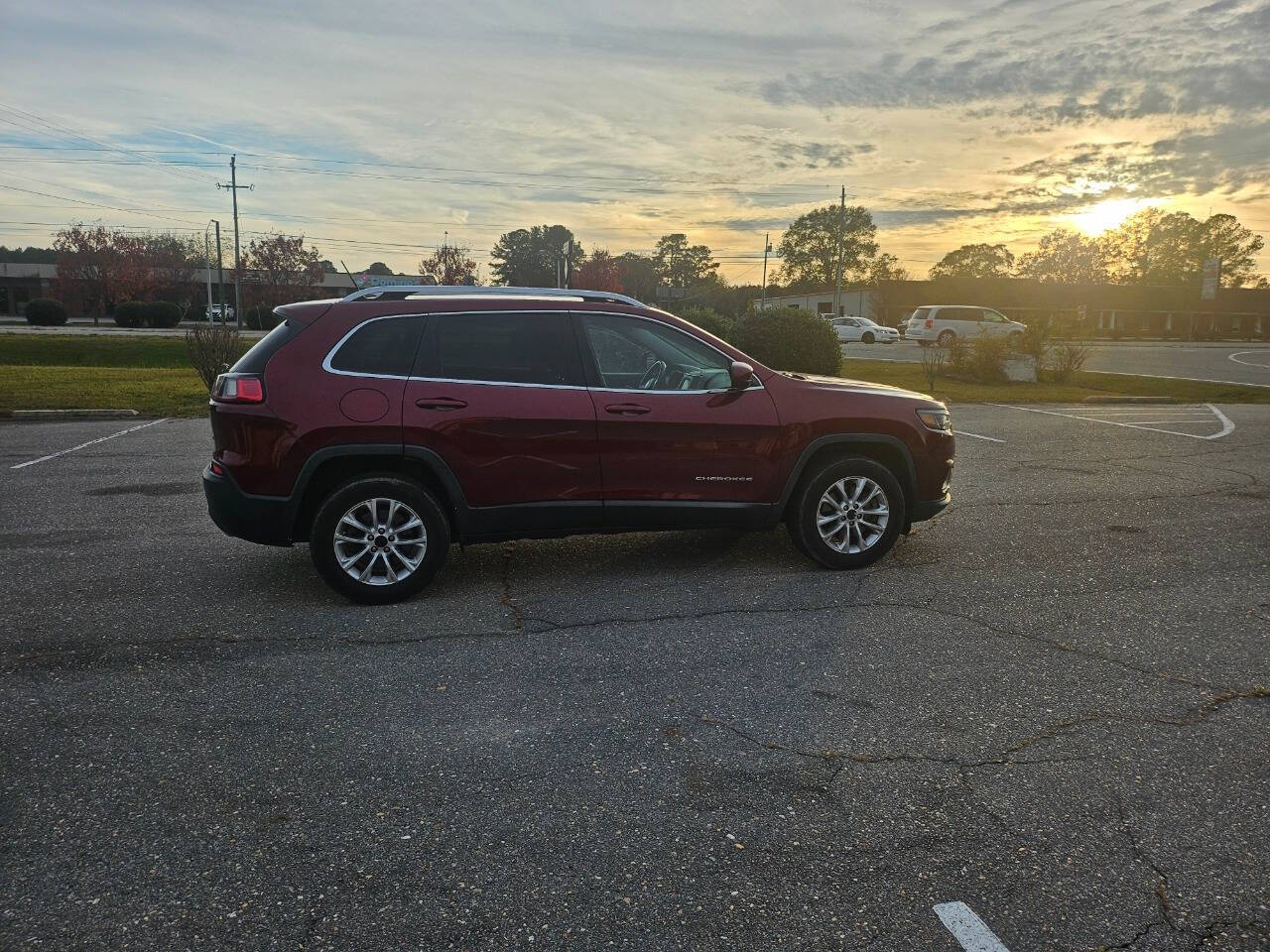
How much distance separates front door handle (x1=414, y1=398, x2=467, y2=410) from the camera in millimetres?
5508

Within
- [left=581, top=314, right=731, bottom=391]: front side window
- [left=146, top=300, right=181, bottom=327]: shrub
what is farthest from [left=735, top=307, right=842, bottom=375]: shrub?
[left=146, top=300, right=181, bottom=327]: shrub

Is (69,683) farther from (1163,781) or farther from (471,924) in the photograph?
(1163,781)

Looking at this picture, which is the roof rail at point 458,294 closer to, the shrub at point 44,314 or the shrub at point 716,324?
the shrub at point 716,324

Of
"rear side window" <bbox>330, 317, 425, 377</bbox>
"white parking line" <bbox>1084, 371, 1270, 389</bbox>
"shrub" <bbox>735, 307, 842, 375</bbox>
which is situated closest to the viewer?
"rear side window" <bbox>330, 317, 425, 377</bbox>

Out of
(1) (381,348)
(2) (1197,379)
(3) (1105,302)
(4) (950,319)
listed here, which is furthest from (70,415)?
(3) (1105,302)

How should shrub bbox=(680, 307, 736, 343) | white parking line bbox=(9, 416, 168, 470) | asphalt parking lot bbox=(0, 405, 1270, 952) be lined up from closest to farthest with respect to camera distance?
asphalt parking lot bbox=(0, 405, 1270, 952)
white parking line bbox=(9, 416, 168, 470)
shrub bbox=(680, 307, 736, 343)

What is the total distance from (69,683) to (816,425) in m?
4.40

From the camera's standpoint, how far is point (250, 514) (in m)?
5.42

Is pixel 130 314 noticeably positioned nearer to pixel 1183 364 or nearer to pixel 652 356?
pixel 1183 364

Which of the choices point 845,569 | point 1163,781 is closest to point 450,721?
point 1163,781

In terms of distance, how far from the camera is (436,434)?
18.1 ft

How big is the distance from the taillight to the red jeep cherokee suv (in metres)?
0.01

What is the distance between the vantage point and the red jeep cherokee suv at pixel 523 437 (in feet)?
17.8

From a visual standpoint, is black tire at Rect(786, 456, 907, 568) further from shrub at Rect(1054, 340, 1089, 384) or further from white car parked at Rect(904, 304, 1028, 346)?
white car parked at Rect(904, 304, 1028, 346)
